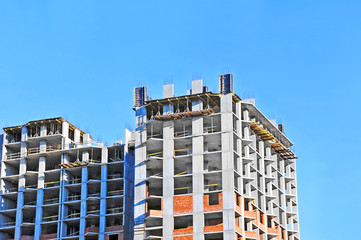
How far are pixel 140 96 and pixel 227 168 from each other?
17370 mm

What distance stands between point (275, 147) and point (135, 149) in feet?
79.9

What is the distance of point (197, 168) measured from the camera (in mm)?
112562

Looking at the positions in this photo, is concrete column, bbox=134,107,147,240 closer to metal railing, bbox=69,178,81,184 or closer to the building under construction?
A: the building under construction

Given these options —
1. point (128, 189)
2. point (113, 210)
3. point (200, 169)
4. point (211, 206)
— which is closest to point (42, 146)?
point (113, 210)

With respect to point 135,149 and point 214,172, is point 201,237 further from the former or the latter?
point 135,149

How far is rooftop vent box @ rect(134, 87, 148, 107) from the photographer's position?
11999cm

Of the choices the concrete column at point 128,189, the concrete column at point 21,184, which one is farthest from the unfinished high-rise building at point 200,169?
the concrete column at point 21,184

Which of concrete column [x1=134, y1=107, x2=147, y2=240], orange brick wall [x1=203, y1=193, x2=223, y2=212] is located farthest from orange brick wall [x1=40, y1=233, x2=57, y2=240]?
orange brick wall [x1=203, y1=193, x2=223, y2=212]

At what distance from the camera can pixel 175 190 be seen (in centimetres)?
11500

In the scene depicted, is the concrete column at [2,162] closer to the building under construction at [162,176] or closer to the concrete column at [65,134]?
the building under construction at [162,176]

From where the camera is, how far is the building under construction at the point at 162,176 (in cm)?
11175

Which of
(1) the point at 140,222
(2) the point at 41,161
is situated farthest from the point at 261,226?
(2) the point at 41,161

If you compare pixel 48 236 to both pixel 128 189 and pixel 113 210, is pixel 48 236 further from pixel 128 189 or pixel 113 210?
pixel 128 189

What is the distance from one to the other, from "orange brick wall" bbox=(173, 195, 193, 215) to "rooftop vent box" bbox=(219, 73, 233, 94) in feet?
50.9
